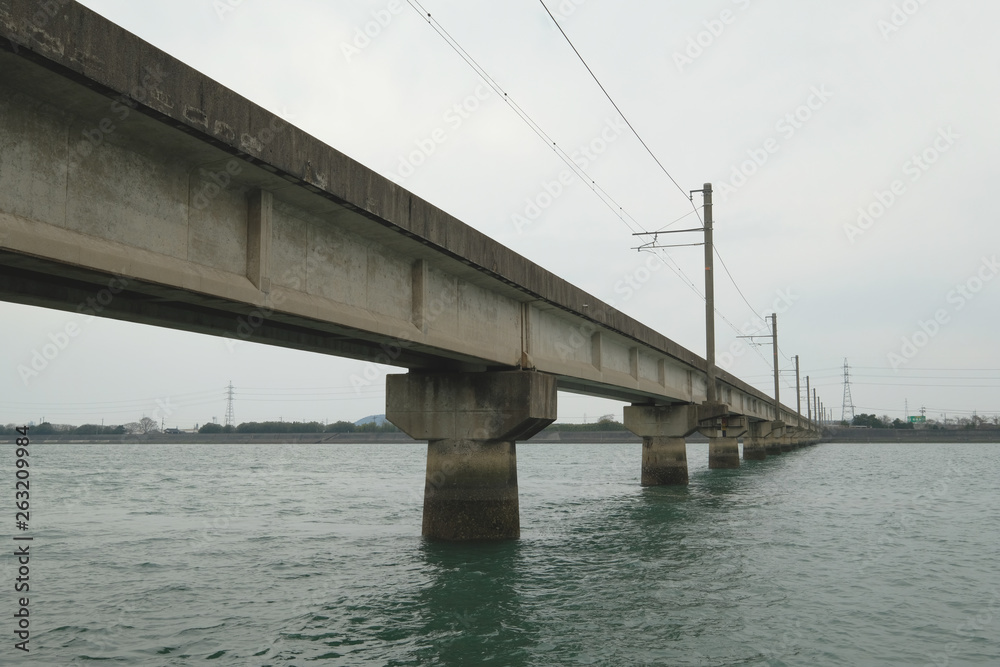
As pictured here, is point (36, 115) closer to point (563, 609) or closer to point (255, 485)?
point (563, 609)

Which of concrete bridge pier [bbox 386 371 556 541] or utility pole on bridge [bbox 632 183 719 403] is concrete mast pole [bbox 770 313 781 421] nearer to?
utility pole on bridge [bbox 632 183 719 403]

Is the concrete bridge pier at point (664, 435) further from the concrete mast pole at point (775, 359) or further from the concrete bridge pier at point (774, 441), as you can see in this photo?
the concrete bridge pier at point (774, 441)

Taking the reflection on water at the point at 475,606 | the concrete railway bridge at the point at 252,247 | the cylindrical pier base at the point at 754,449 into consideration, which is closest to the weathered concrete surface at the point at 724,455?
the cylindrical pier base at the point at 754,449

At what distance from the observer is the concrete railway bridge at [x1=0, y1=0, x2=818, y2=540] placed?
6652 mm

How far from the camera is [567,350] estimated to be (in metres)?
21.0

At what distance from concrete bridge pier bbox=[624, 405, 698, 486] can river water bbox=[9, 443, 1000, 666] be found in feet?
34.2

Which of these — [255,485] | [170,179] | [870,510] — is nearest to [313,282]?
[170,179]

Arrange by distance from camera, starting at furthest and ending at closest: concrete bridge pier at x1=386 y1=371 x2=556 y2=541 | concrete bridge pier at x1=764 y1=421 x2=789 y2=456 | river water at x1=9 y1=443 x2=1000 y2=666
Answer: concrete bridge pier at x1=764 y1=421 x2=789 y2=456, concrete bridge pier at x1=386 y1=371 x2=556 y2=541, river water at x1=9 y1=443 x2=1000 y2=666

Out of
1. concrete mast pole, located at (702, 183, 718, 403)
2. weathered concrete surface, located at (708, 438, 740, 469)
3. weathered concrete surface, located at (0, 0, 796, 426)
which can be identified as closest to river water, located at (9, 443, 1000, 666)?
weathered concrete surface, located at (0, 0, 796, 426)

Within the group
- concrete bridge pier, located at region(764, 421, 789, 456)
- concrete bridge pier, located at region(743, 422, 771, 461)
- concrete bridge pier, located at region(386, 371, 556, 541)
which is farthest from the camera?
concrete bridge pier, located at region(764, 421, 789, 456)

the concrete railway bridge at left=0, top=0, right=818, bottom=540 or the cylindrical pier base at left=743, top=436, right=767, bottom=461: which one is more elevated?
the concrete railway bridge at left=0, top=0, right=818, bottom=540

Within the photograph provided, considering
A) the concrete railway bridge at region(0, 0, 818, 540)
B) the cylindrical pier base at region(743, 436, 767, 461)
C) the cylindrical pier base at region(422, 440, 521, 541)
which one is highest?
the concrete railway bridge at region(0, 0, 818, 540)

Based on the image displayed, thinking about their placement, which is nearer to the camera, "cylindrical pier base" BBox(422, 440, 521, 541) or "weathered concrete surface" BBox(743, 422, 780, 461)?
"cylindrical pier base" BBox(422, 440, 521, 541)

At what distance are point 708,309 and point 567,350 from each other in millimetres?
17252
